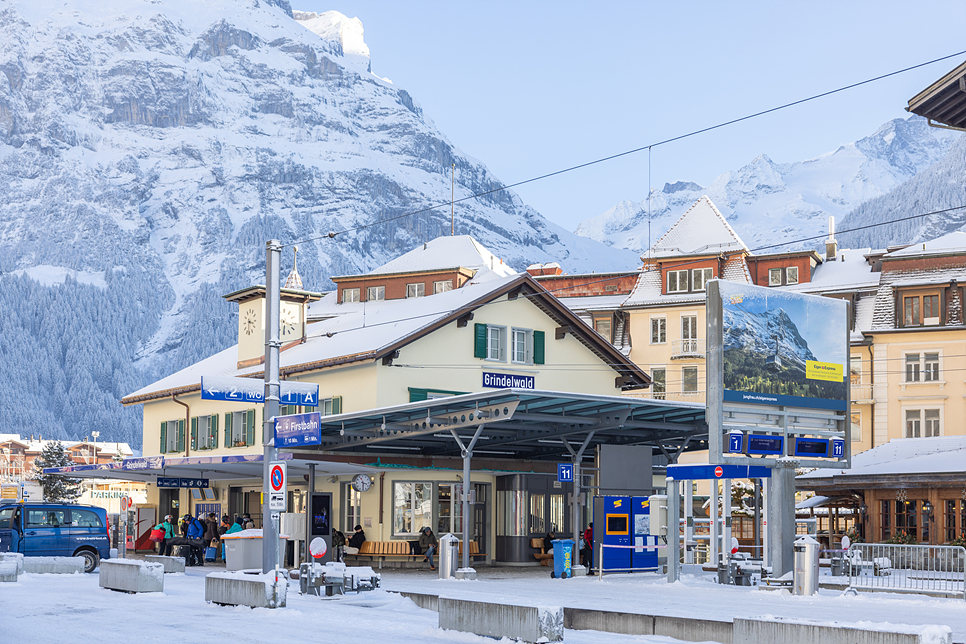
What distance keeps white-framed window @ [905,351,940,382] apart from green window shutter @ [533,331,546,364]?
764 inches

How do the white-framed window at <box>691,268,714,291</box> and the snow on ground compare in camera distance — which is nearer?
the snow on ground

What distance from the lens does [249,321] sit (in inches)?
1779

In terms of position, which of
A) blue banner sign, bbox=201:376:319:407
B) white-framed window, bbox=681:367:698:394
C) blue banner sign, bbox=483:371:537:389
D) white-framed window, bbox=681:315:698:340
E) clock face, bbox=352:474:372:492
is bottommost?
clock face, bbox=352:474:372:492

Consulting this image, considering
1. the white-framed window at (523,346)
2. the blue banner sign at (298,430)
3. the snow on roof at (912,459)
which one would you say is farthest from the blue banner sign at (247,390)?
the white-framed window at (523,346)

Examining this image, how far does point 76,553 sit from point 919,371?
36.4 metres

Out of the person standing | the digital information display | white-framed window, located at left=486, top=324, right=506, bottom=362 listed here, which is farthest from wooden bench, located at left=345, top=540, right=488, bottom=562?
the digital information display

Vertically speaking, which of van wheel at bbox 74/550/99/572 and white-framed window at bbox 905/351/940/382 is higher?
white-framed window at bbox 905/351/940/382

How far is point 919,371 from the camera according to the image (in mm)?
51219

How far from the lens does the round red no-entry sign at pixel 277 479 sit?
18859mm

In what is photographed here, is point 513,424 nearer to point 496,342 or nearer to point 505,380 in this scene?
point 505,380

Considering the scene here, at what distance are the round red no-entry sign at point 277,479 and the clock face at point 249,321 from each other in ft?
86.3

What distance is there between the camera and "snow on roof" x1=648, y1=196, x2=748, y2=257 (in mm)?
57750

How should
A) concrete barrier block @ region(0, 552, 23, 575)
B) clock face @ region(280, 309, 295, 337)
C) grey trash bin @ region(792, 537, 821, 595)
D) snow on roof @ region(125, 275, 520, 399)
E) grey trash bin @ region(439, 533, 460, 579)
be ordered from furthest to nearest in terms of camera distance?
clock face @ region(280, 309, 295, 337)
snow on roof @ region(125, 275, 520, 399)
grey trash bin @ region(439, 533, 460, 579)
concrete barrier block @ region(0, 552, 23, 575)
grey trash bin @ region(792, 537, 821, 595)

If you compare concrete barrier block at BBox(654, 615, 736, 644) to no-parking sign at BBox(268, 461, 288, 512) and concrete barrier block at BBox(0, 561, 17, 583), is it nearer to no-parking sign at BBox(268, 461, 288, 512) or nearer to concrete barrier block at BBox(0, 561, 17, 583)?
no-parking sign at BBox(268, 461, 288, 512)
